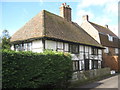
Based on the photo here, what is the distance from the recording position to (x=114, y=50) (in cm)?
2975

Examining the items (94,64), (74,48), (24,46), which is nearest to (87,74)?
(74,48)

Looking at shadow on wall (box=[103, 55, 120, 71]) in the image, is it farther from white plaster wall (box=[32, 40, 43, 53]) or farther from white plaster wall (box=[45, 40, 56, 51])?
white plaster wall (box=[32, 40, 43, 53])

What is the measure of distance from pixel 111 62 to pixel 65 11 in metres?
13.0

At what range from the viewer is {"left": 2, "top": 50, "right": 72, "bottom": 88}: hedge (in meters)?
7.53

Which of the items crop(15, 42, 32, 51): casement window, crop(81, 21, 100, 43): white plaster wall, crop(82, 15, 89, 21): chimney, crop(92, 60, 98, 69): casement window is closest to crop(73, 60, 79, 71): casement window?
crop(92, 60, 98, 69): casement window

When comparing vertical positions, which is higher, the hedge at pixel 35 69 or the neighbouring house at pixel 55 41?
the neighbouring house at pixel 55 41

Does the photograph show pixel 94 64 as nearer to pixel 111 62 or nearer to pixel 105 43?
pixel 111 62

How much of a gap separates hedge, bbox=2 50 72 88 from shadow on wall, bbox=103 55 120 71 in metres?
15.9

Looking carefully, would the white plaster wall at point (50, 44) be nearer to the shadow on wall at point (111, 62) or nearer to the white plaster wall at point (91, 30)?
the white plaster wall at point (91, 30)

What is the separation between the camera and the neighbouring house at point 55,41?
47.3 ft

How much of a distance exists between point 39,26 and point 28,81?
353 inches

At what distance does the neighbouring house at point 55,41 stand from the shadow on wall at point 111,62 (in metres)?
3.14

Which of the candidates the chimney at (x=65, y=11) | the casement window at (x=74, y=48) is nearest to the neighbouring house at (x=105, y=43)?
the chimney at (x=65, y=11)

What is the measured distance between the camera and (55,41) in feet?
49.1
